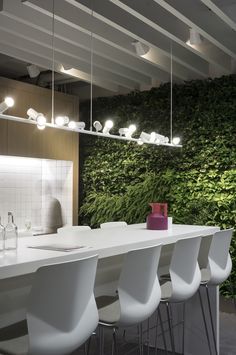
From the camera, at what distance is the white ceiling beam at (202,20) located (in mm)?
3639

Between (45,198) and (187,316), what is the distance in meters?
3.11

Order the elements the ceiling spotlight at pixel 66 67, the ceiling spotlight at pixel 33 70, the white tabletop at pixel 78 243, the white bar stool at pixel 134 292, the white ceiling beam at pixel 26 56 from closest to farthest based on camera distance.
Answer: the white tabletop at pixel 78 243 → the white bar stool at pixel 134 292 → the white ceiling beam at pixel 26 56 → the ceiling spotlight at pixel 66 67 → the ceiling spotlight at pixel 33 70

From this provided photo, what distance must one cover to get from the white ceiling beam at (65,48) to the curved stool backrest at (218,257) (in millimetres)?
2529

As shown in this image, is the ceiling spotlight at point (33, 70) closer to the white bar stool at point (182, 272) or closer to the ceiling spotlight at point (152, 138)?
the ceiling spotlight at point (152, 138)

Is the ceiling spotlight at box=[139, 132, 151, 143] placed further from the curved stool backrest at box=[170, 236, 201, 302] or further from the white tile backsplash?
the white tile backsplash

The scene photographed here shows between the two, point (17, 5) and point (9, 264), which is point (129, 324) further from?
point (17, 5)

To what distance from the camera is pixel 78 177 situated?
21.7 ft

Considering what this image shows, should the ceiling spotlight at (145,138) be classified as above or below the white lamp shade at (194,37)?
below

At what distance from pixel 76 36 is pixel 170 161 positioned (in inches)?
84.3

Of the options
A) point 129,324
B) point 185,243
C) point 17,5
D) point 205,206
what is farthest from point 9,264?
point 205,206

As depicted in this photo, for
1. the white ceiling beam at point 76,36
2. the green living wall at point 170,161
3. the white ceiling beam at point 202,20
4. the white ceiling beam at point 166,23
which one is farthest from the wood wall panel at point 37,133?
the white ceiling beam at point 202,20

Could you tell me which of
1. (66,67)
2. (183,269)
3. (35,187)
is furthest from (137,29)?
(35,187)

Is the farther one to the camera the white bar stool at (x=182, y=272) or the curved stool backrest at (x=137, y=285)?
the white bar stool at (x=182, y=272)

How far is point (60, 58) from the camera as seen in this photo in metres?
5.05
